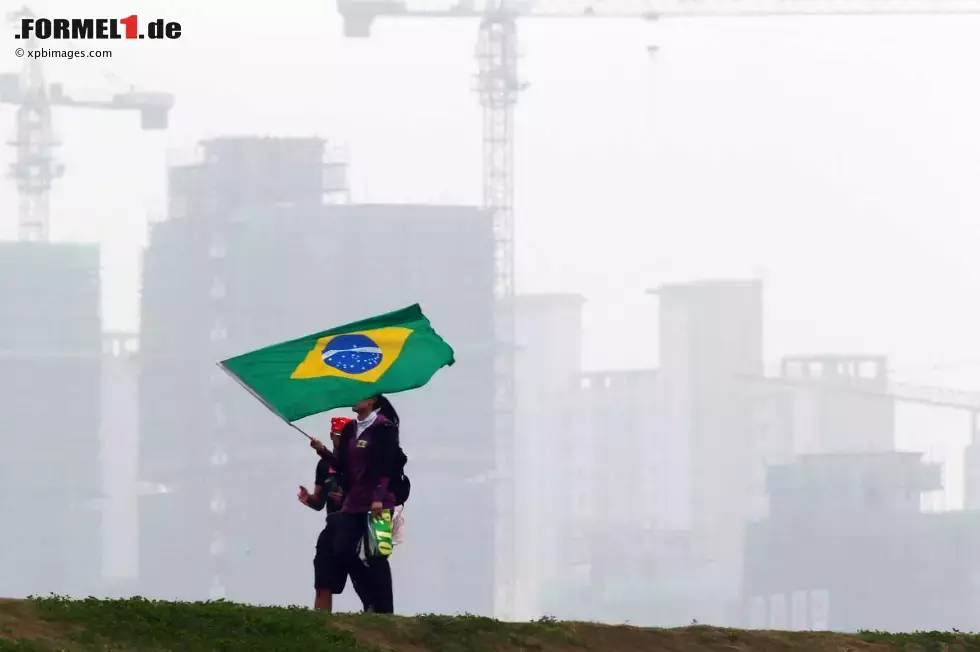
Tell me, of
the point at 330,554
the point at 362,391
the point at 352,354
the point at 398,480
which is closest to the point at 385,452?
the point at 398,480

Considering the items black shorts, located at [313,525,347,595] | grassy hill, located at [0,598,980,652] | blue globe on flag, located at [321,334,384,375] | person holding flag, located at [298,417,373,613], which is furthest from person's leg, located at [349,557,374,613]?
blue globe on flag, located at [321,334,384,375]

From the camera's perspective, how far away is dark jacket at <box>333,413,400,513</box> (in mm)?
17125

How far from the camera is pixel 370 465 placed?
56.2 ft

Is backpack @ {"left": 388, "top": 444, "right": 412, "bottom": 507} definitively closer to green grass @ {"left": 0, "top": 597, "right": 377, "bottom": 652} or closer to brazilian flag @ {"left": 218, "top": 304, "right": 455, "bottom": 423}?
brazilian flag @ {"left": 218, "top": 304, "right": 455, "bottom": 423}

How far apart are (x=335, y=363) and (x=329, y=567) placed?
89.5 inches

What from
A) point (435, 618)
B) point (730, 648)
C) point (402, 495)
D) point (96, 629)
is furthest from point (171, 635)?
point (730, 648)

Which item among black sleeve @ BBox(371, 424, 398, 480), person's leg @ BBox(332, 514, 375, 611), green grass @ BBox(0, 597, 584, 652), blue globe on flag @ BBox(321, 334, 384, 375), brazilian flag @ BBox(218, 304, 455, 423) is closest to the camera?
green grass @ BBox(0, 597, 584, 652)

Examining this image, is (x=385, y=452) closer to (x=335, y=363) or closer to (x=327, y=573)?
(x=327, y=573)

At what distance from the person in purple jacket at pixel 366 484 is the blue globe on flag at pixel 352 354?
1.35 metres

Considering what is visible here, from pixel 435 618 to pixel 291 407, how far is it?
388cm

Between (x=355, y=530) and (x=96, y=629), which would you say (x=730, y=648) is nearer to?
(x=355, y=530)

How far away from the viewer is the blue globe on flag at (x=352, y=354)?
18656 mm

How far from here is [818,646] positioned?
16.1 metres

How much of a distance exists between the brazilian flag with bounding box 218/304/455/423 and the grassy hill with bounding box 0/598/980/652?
11.2ft
